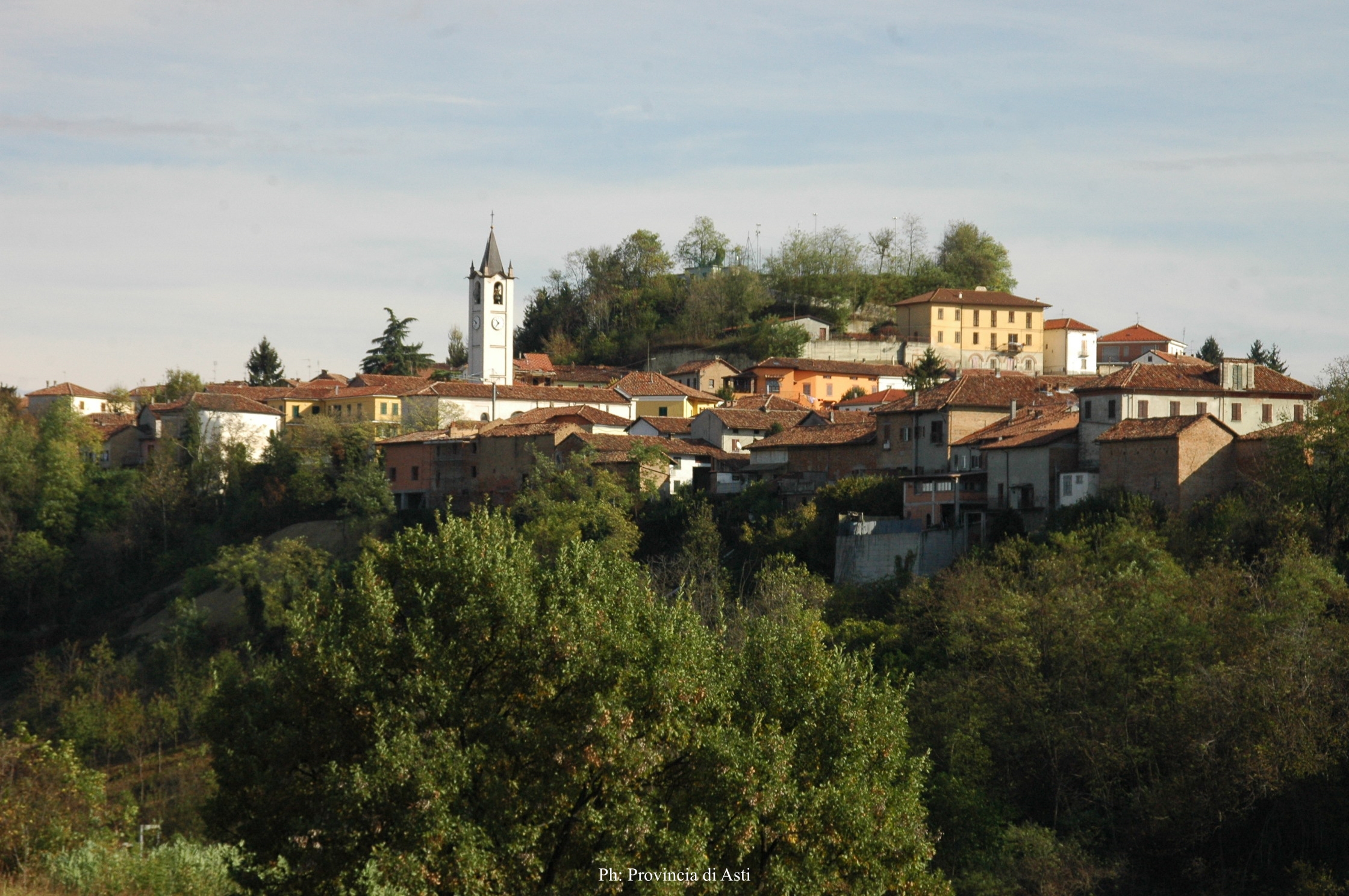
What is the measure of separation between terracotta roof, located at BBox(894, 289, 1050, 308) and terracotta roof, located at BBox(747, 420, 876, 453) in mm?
27658

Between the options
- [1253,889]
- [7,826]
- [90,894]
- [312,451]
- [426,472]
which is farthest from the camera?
[312,451]

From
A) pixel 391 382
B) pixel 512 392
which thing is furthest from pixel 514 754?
pixel 391 382

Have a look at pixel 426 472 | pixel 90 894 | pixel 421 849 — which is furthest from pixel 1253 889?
pixel 426 472

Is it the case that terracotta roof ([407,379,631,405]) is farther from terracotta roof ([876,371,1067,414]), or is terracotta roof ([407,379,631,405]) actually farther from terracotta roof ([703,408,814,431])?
terracotta roof ([876,371,1067,414])

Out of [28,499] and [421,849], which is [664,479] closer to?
[28,499]

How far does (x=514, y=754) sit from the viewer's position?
17625 mm

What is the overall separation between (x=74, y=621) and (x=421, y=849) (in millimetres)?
50023

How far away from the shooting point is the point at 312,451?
64312mm

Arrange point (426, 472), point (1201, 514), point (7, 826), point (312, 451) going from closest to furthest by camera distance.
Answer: point (7, 826) < point (1201, 514) < point (426, 472) < point (312, 451)

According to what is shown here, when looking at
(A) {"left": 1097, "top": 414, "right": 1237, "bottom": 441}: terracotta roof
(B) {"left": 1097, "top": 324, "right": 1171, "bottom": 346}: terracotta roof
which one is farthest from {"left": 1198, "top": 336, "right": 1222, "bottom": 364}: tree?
(A) {"left": 1097, "top": 414, "right": 1237, "bottom": 441}: terracotta roof

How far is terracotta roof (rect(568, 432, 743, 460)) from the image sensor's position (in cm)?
5272

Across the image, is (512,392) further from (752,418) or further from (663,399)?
(752,418)

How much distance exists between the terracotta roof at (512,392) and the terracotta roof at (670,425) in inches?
233

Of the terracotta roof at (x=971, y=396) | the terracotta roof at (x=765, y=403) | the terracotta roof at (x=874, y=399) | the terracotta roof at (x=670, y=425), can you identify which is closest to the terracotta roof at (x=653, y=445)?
the terracotta roof at (x=670, y=425)
